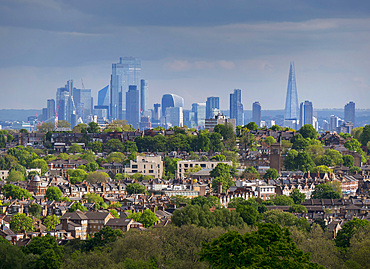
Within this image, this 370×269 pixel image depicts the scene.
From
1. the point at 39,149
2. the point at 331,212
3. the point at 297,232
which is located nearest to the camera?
the point at 297,232

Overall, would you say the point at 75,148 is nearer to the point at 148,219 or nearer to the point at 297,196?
the point at 297,196

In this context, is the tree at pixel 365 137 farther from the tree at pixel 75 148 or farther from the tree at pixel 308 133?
the tree at pixel 75 148

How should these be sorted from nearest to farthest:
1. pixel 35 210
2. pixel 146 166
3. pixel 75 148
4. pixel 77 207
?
1. pixel 35 210
2. pixel 77 207
3. pixel 146 166
4. pixel 75 148

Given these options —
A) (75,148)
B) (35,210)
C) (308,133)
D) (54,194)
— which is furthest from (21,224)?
(308,133)

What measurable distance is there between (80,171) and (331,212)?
37652mm

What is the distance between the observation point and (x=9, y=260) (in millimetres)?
48438

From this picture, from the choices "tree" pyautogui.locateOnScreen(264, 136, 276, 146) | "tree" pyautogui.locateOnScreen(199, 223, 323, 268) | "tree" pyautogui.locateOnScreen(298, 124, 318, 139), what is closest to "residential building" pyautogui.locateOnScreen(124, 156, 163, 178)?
"tree" pyautogui.locateOnScreen(264, 136, 276, 146)

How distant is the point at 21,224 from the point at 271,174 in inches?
1855

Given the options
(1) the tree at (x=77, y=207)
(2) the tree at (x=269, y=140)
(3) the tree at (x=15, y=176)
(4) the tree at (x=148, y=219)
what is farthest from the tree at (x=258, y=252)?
(2) the tree at (x=269, y=140)

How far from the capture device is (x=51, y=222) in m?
68.1

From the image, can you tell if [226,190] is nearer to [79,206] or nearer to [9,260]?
[79,206]

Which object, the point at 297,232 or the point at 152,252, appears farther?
the point at 297,232

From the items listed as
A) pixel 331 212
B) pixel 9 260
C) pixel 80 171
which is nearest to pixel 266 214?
pixel 331 212

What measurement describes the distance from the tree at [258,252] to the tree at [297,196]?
46.4m
